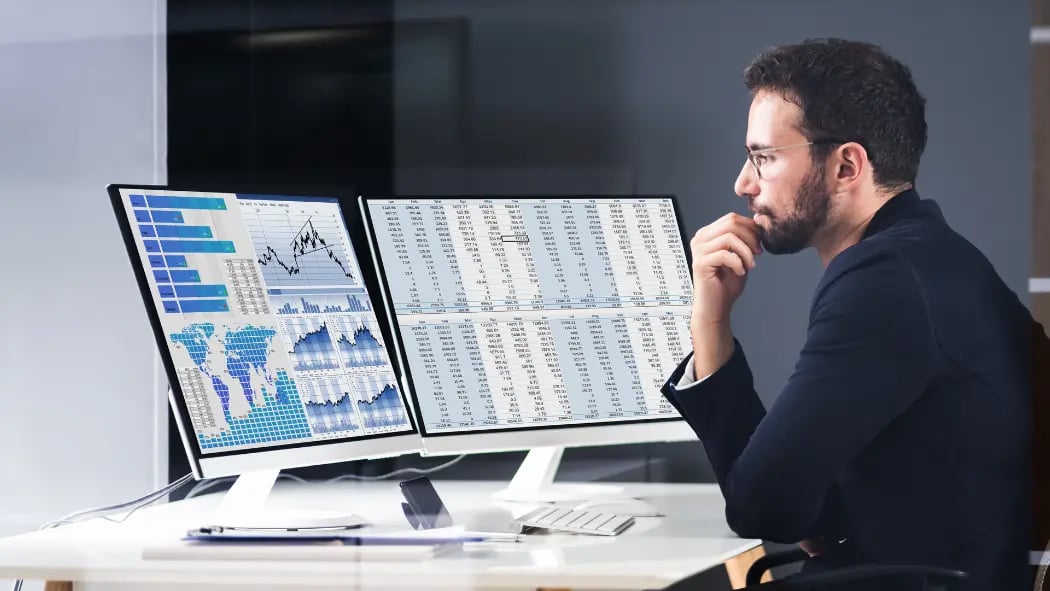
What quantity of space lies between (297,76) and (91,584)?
1.27 metres

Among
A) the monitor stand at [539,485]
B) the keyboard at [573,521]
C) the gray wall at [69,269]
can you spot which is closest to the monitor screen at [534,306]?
the monitor stand at [539,485]

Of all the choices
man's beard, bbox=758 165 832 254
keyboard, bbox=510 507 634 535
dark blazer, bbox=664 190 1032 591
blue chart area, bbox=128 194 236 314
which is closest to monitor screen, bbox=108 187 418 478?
blue chart area, bbox=128 194 236 314

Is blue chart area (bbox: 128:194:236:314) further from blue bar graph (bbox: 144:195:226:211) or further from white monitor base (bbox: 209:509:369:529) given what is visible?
white monitor base (bbox: 209:509:369:529)

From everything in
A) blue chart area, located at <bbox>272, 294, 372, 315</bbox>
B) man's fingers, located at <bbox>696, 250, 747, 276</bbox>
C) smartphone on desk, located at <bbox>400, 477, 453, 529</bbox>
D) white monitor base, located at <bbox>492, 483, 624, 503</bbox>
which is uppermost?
man's fingers, located at <bbox>696, 250, 747, 276</bbox>

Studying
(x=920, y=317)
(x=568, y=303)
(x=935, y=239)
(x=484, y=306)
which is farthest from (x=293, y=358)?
(x=935, y=239)

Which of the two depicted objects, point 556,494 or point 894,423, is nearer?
point 894,423

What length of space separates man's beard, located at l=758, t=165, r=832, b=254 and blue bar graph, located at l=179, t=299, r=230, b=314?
100cm

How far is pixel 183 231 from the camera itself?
1.61 metres

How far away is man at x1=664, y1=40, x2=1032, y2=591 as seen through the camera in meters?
1.68

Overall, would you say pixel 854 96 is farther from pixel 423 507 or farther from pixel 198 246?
pixel 198 246

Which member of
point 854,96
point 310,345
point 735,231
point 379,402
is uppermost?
point 854,96

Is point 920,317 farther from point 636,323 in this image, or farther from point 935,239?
point 636,323

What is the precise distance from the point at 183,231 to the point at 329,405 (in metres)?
0.32

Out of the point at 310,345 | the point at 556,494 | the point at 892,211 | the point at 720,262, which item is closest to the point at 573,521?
the point at 556,494
